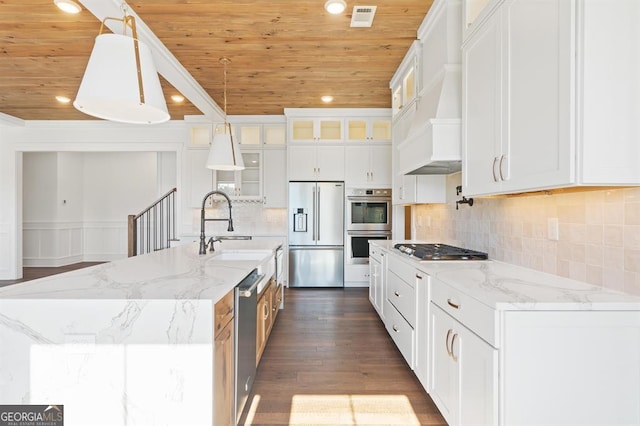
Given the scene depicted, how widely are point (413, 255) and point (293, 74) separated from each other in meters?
2.50

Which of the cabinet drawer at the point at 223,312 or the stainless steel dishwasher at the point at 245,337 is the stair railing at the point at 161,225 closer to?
the stainless steel dishwasher at the point at 245,337

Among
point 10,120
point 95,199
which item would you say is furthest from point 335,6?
point 95,199

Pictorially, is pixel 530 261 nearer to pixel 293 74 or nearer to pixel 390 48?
pixel 390 48

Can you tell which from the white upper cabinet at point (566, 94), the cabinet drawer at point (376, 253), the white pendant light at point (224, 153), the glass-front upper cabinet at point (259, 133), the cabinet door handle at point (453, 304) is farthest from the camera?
the glass-front upper cabinet at point (259, 133)

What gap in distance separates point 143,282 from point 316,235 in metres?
3.83

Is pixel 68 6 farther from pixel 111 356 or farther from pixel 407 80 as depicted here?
pixel 407 80

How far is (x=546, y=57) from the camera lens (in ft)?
4.73

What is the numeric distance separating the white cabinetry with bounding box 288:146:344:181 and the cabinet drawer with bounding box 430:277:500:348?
3.62m

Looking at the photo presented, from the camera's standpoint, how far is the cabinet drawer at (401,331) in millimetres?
2456

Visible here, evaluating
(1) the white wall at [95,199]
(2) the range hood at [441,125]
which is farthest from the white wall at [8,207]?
(2) the range hood at [441,125]

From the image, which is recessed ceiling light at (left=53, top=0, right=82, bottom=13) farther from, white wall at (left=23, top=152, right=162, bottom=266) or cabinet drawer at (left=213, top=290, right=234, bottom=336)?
white wall at (left=23, top=152, right=162, bottom=266)

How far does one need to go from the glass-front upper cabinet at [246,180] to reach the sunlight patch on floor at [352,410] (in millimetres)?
3894

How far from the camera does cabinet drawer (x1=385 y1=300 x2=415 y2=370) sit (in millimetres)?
2456

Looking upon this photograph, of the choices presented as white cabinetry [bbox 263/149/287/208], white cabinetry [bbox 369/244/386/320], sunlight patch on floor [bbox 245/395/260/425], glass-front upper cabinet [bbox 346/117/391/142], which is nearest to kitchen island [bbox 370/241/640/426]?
sunlight patch on floor [bbox 245/395/260/425]
